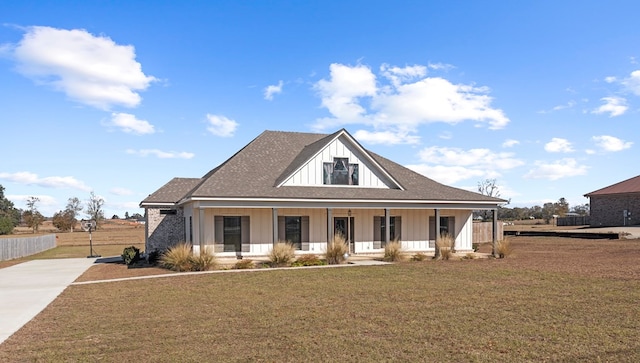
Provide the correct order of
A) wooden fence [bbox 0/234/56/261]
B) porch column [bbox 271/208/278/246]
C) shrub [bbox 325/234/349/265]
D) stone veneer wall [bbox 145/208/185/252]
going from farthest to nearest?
wooden fence [bbox 0/234/56/261], stone veneer wall [bbox 145/208/185/252], porch column [bbox 271/208/278/246], shrub [bbox 325/234/349/265]

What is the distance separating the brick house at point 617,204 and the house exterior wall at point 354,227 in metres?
26.4

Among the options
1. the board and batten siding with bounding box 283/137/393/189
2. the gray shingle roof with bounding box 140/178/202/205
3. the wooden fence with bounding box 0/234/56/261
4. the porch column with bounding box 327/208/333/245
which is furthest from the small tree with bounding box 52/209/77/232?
the porch column with bounding box 327/208/333/245

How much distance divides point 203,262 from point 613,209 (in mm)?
42290

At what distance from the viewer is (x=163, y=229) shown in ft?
Result: 91.6

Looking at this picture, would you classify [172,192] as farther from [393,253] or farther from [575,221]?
[575,221]

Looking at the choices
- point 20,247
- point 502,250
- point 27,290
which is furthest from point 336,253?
point 20,247

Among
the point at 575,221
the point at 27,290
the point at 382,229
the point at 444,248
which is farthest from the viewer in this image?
the point at 575,221

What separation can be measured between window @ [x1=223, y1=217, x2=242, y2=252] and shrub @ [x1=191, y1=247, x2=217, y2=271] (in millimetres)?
2982

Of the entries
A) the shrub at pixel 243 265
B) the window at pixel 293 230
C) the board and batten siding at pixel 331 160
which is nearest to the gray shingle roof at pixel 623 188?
the board and batten siding at pixel 331 160

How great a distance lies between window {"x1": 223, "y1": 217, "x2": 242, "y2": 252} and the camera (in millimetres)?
23156

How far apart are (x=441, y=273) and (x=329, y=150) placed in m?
9.76

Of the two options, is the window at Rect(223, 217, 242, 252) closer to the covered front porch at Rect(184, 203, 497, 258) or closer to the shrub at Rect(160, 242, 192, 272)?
the covered front porch at Rect(184, 203, 497, 258)

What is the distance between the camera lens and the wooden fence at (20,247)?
31.4m

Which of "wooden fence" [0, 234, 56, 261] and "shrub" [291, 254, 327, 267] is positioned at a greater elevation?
"shrub" [291, 254, 327, 267]
